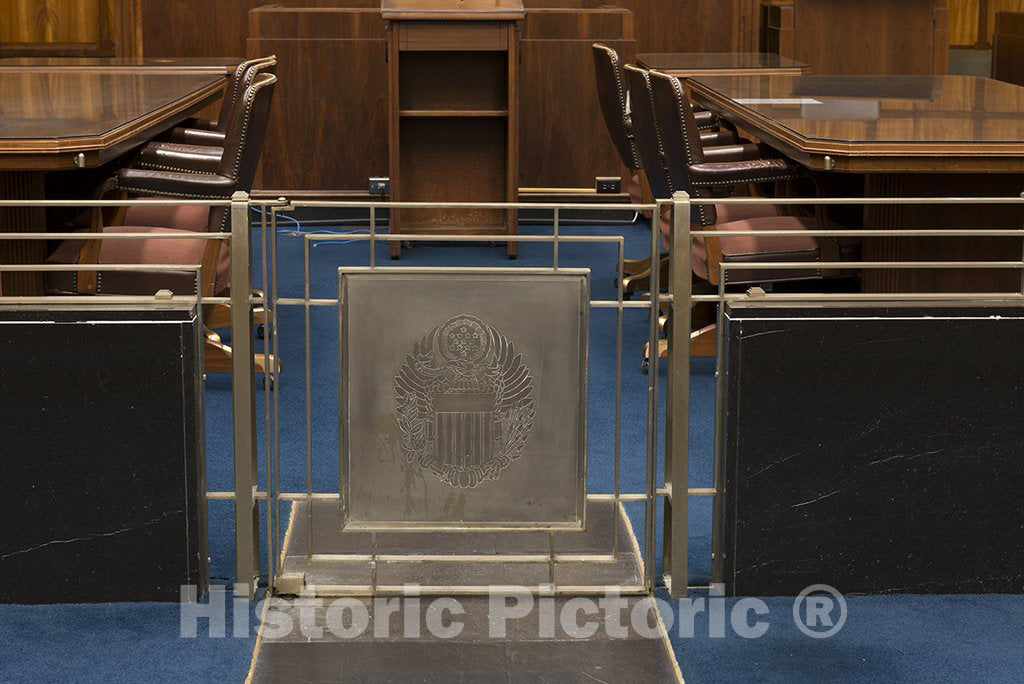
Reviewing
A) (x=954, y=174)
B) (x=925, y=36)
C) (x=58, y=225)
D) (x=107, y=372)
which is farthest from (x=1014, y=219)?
(x=925, y=36)

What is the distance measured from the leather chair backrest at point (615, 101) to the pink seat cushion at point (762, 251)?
81cm

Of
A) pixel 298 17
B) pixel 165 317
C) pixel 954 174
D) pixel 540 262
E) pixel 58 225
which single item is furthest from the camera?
pixel 298 17

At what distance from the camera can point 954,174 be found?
3.71 metres

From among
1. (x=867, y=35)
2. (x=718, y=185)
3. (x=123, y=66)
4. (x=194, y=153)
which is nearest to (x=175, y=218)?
(x=194, y=153)

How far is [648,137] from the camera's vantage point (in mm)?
4172

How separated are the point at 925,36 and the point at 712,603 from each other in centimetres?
508

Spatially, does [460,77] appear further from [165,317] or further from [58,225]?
[165,317]

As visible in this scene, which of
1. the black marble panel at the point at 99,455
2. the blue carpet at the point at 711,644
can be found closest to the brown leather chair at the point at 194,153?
the blue carpet at the point at 711,644

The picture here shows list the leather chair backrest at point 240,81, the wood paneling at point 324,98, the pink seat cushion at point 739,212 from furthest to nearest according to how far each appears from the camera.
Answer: the wood paneling at point 324,98 < the pink seat cushion at point 739,212 < the leather chair backrest at point 240,81

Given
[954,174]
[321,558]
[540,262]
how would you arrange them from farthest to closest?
[540,262]
[954,174]
[321,558]

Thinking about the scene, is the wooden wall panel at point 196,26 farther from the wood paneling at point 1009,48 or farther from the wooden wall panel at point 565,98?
the wood paneling at point 1009,48

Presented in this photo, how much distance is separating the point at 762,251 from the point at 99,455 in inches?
79.1

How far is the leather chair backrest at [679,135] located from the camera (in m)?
3.78

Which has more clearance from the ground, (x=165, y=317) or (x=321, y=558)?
(x=165, y=317)
